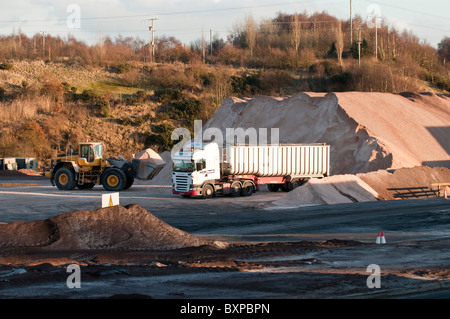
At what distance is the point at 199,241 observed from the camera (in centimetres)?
1666

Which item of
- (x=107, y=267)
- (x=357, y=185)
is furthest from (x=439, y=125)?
(x=107, y=267)

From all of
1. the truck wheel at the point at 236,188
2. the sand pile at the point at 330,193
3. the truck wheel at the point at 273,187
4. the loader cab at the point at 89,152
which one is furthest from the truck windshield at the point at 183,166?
the truck wheel at the point at 273,187

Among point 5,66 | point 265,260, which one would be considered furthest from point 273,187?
point 5,66

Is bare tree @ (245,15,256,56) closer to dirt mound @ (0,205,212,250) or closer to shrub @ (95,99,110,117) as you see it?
shrub @ (95,99,110,117)

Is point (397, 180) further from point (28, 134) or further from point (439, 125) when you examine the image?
point (28, 134)

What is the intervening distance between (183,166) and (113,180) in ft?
18.0

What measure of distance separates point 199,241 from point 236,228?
4.71 meters

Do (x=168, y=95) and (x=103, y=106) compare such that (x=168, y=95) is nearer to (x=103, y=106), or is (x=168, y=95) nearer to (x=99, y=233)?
(x=103, y=106)

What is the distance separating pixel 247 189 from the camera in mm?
31109

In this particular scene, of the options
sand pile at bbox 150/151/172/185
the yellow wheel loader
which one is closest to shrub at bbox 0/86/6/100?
sand pile at bbox 150/151/172/185

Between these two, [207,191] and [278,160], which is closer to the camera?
[207,191]

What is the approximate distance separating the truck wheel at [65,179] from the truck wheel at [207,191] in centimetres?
807

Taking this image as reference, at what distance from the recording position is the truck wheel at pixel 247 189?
30.9m

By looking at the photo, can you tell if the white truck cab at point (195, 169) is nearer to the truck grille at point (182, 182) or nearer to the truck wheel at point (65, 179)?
the truck grille at point (182, 182)
